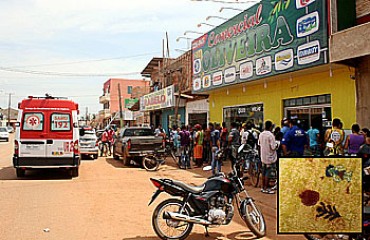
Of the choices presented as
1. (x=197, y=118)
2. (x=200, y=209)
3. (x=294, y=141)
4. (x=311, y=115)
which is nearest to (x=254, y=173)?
(x=294, y=141)

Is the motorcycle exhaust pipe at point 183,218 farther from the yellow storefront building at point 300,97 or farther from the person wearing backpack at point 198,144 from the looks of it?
the person wearing backpack at point 198,144

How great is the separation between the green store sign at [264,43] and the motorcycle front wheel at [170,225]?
7514mm

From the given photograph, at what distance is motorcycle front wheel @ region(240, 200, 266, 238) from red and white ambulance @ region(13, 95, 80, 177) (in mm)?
8246

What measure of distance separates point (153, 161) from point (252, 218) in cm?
1034

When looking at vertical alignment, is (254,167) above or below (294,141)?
below

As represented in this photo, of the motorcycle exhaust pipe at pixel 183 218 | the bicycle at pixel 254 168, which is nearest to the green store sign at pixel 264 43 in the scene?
the bicycle at pixel 254 168

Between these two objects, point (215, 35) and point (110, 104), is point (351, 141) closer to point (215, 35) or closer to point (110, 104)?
point (215, 35)

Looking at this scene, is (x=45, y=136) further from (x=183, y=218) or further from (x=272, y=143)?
(x=183, y=218)

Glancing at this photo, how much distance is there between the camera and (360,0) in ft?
38.6

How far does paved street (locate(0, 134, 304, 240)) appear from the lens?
6.89m

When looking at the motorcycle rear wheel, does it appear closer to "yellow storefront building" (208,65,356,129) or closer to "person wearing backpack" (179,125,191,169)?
"yellow storefront building" (208,65,356,129)

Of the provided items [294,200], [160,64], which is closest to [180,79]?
[160,64]

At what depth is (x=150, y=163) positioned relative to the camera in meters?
16.7

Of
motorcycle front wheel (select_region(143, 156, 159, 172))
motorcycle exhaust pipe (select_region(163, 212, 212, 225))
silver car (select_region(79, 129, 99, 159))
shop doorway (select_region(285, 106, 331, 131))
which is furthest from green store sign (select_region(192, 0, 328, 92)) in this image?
motorcycle exhaust pipe (select_region(163, 212, 212, 225))
